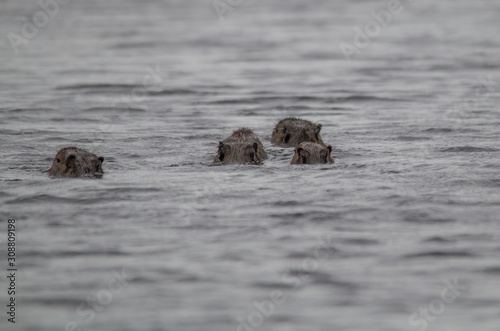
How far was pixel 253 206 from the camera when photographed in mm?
12945

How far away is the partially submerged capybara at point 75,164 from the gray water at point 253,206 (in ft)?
0.68

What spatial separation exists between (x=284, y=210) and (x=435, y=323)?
13.3ft

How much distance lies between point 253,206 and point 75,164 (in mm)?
3262

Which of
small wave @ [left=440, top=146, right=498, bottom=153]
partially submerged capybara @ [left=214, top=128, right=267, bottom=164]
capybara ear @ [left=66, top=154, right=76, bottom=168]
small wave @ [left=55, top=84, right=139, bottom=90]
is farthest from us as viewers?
small wave @ [left=55, top=84, right=139, bottom=90]

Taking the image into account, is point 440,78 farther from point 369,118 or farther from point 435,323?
point 435,323

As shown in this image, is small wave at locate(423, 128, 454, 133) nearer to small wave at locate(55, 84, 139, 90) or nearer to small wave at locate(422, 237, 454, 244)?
small wave at locate(422, 237, 454, 244)

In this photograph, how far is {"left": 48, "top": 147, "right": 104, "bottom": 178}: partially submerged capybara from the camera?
14.4 m

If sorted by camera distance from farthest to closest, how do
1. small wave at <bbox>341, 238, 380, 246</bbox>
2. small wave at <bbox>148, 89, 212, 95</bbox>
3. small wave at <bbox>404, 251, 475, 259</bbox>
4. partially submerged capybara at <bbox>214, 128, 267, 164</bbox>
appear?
small wave at <bbox>148, 89, 212, 95</bbox>, partially submerged capybara at <bbox>214, 128, 267, 164</bbox>, small wave at <bbox>341, 238, 380, 246</bbox>, small wave at <bbox>404, 251, 475, 259</bbox>

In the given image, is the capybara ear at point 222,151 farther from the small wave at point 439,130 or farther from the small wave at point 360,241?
the small wave at point 439,130

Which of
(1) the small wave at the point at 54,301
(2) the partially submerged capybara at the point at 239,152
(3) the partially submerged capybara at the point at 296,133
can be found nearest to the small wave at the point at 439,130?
(3) the partially submerged capybara at the point at 296,133

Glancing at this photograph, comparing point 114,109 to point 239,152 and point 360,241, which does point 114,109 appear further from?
point 360,241

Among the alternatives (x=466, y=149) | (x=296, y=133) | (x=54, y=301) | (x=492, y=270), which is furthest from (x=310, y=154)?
(x=54, y=301)

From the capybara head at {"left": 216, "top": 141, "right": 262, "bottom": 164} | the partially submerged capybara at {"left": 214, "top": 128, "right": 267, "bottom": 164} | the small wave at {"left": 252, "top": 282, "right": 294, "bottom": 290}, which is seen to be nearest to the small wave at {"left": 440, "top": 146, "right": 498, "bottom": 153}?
the partially submerged capybara at {"left": 214, "top": 128, "right": 267, "bottom": 164}

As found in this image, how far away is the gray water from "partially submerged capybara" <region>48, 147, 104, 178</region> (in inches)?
8.1
